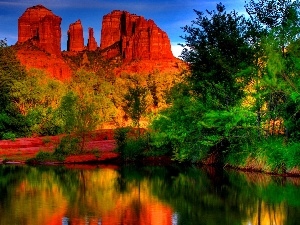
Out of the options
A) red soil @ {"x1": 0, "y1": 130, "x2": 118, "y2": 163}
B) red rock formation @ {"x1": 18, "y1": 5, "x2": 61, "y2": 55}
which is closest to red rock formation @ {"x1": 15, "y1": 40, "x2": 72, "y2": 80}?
red rock formation @ {"x1": 18, "y1": 5, "x2": 61, "y2": 55}

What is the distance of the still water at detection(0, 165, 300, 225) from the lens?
16.2 m

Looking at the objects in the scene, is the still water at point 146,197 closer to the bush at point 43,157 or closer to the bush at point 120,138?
the bush at point 43,157

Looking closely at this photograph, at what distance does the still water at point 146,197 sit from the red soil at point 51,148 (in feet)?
19.8

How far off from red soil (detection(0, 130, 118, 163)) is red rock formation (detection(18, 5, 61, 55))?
129 m

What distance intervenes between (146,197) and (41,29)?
16172 centimetres

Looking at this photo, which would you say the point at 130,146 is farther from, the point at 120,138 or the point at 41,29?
the point at 41,29

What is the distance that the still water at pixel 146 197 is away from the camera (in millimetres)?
16231

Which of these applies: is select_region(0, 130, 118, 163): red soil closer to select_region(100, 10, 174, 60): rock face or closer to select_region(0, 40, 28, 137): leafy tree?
select_region(0, 40, 28, 137): leafy tree

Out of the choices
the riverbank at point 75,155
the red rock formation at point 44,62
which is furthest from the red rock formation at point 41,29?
the riverbank at point 75,155

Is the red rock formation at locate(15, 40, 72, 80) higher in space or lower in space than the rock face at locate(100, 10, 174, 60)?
lower

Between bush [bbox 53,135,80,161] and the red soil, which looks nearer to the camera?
bush [bbox 53,135,80,161]

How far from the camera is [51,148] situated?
41062 mm

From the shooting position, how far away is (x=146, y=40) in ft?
601

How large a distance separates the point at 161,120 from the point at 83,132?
648 centimetres
